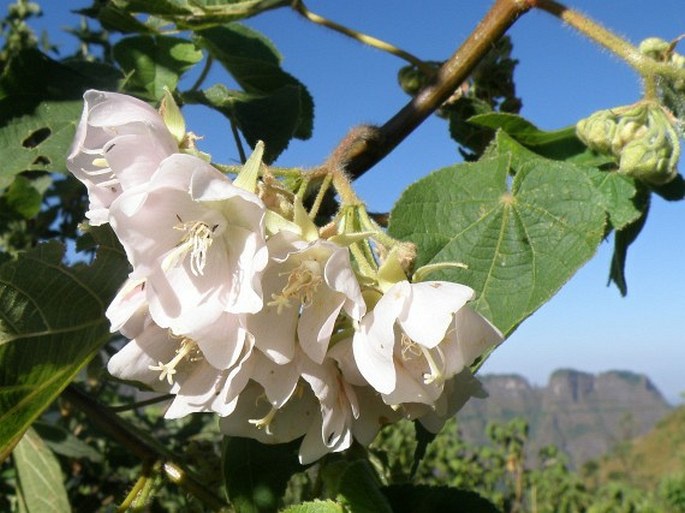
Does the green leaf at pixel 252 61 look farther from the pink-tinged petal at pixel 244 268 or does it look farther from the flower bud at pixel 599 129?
the pink-tinged petal at pixel 244 268

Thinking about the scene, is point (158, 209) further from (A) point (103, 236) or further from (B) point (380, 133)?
(B) point (380, 133)

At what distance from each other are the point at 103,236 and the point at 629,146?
1052 millimetres

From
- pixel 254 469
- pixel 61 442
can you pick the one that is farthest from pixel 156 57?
pixel 61 442

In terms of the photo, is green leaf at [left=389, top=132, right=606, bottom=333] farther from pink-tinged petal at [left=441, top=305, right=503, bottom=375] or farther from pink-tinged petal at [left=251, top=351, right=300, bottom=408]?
pink-tinged petal at [left=251, top=351, right=300, bottom=408]

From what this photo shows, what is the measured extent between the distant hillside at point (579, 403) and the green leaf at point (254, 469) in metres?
107

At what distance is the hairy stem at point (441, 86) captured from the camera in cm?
185

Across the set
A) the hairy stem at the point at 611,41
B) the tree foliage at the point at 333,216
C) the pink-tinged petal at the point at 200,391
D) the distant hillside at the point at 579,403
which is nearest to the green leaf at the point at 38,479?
the tree foliage at the point at 333,216

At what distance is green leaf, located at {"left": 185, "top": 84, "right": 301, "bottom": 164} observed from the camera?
2137 mm

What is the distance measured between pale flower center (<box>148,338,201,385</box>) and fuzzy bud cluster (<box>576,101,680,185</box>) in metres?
0.97

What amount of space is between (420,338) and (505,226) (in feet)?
1.73

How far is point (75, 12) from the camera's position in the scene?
2.71 meters

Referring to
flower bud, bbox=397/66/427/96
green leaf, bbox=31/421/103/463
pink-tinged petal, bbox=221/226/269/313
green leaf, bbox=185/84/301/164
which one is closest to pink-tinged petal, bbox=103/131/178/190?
pink-tinged petal, bbox=221/226/269/313

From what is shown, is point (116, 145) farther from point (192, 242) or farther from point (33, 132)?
point (33, 132)

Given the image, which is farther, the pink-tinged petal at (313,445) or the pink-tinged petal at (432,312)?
the pink-tinged petal at (313,445)
